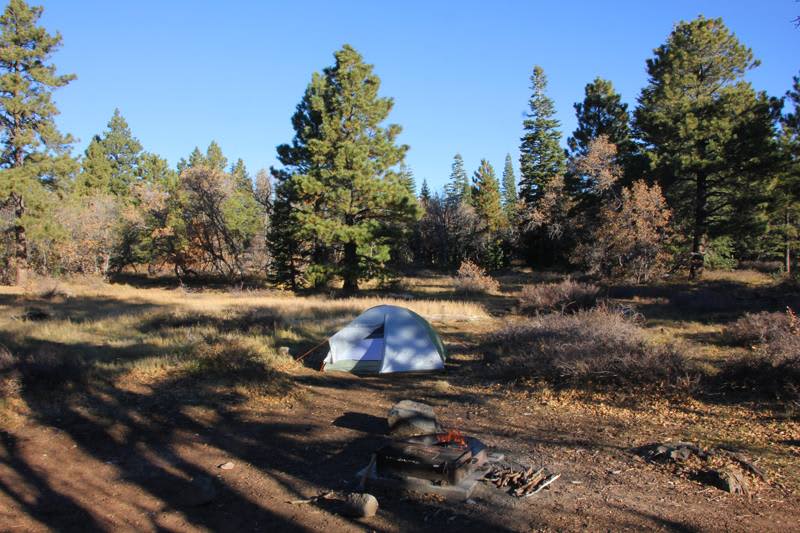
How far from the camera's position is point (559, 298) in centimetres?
1973

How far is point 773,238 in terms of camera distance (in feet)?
101

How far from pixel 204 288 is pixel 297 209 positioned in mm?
12212

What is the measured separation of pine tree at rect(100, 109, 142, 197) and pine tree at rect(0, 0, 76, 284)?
2353cm

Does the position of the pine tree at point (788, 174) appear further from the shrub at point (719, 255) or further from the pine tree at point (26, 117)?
the pine tree at point (26, 117)

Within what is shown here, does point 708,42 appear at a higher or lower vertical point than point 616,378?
higher

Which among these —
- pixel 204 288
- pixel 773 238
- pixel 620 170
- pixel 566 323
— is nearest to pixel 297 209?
pixel 204 288

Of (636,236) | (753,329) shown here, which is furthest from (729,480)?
(636,236)

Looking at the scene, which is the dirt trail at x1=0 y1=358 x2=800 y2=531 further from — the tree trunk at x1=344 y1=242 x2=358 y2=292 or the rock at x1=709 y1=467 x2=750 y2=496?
the tree trunk at x1=344 y1=242 x2=358 y2=292

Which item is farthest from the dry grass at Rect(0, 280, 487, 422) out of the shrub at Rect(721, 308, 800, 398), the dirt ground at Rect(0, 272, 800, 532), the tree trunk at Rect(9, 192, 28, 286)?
the tree trunk at Rect(9, 192, 28, 286)

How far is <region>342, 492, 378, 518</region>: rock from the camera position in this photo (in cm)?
507

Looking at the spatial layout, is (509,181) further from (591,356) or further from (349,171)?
(591,356)

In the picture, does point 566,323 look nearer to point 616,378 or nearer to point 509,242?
point 616,378

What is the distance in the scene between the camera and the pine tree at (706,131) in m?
26.2

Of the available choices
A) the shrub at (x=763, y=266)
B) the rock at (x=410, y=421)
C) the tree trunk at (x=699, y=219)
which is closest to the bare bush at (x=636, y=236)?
the tree trunk at (x=699, y=219)
